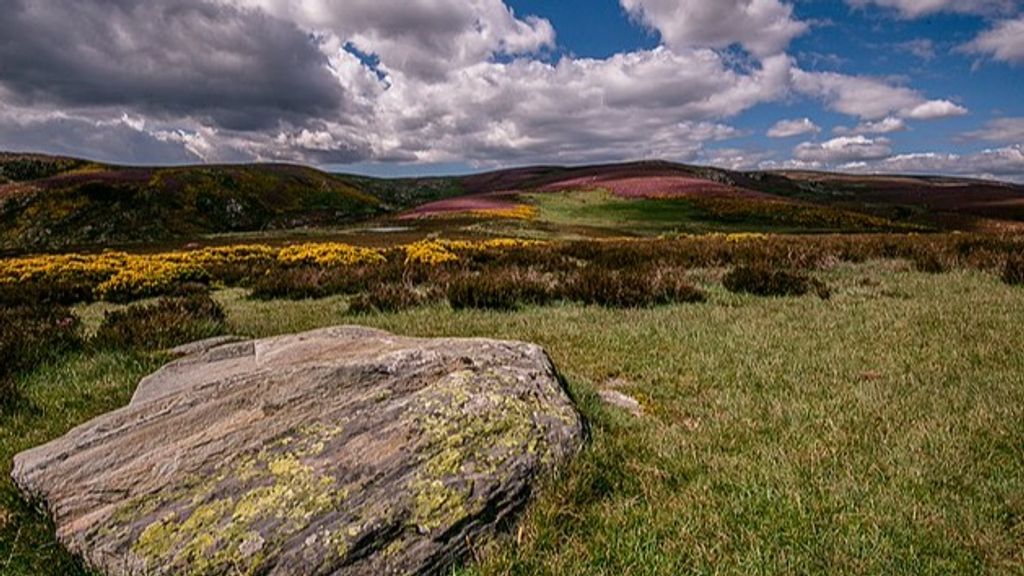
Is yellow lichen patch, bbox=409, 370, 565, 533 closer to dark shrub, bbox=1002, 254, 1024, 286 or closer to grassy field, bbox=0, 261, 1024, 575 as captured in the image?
grassy field, bbox=0, 261, 1024, 575

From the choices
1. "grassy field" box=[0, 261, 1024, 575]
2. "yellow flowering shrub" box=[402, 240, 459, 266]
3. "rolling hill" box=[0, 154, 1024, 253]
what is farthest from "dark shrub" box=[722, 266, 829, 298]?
"rolling hill" box=[0, 154, 1024, 253]

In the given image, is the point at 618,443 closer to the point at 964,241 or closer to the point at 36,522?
the point at 36,522

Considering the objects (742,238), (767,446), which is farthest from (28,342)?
(742,238)

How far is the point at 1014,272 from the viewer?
1209cm

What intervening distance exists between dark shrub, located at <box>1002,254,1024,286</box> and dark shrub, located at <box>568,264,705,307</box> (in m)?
6.75

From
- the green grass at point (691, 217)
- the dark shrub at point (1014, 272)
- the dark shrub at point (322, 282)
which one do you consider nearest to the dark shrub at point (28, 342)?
the dark shrub at point (322, 282)

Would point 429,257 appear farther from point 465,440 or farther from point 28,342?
point 465,440

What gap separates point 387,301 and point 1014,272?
13.5 meters

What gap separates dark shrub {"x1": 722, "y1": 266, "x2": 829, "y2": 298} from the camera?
11.6 meters

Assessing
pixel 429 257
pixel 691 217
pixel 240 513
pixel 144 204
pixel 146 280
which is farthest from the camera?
pixel 144 204

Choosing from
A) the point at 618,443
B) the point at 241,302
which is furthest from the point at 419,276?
A: the point at 618,443

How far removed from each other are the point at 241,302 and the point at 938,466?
13.2m

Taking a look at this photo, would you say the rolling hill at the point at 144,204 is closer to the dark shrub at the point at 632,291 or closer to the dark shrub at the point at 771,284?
the dark shrub at the point at 632,291

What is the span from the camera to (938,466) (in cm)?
→ 401
